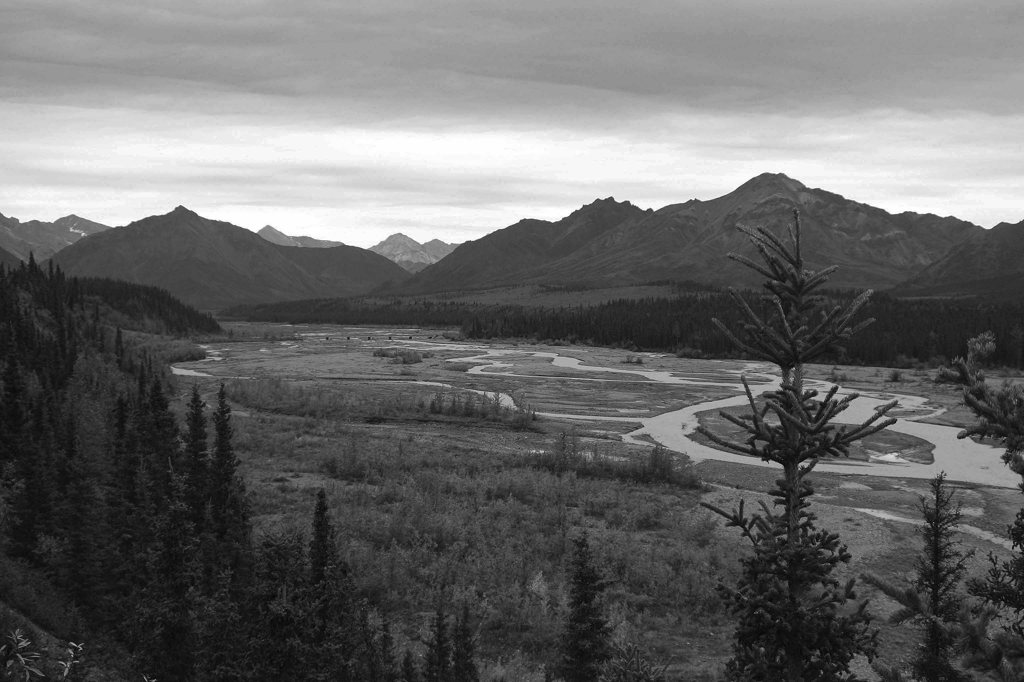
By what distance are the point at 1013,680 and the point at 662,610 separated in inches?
679

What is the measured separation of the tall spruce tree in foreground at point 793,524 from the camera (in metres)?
7.18

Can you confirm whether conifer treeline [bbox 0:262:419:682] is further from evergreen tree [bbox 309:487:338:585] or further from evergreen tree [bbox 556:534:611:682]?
evergreen tree [bbox 556:534:611:682]

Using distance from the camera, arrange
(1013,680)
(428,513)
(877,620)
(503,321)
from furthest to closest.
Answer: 1. (503,321)
2. (428,513)
3. (877,620)
4. (1013,680)

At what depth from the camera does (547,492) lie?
34625 mm

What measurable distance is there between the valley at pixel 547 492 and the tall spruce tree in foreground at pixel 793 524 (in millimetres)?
11451

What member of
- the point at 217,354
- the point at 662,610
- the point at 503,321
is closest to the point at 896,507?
the point at 662,610

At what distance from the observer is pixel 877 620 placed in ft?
68.4

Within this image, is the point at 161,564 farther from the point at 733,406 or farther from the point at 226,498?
the point at 733,406

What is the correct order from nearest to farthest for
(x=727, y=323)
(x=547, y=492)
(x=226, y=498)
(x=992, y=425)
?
(x=992, y=425) < (x=226, y=498) < (x=547, y=492) < (x=727, y=323)

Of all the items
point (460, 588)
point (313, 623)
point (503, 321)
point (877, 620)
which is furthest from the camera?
point (503, 321)

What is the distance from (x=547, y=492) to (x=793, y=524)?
2770 centimetres

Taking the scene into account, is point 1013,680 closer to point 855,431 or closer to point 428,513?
point 855,431

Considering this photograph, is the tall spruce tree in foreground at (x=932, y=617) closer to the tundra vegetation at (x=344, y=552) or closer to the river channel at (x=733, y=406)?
the tundra vegetation at (x=344, y=552)

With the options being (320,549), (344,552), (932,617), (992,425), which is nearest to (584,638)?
(320,549)
